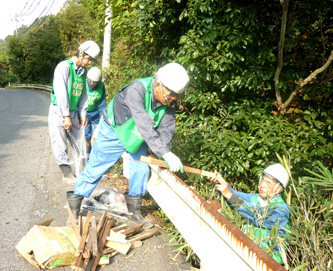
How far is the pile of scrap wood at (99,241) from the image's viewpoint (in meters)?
2.95

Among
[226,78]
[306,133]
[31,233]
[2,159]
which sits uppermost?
[226,78]

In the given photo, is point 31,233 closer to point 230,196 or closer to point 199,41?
point 230,196

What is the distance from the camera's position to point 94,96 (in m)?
6.74

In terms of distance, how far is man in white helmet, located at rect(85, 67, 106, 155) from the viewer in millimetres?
6523

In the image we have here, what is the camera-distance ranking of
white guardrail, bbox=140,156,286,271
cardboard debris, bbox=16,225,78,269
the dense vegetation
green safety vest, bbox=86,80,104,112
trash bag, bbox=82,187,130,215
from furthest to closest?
green safety vest, bbox=86,80,104,112, the dense vegetation, trash bag, bbox=82,187,130,215, cardboard debris, bbox=16,225,78,269, white guardrail, bbox=140,156,286,271

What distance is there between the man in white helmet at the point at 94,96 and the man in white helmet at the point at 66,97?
2.85ft

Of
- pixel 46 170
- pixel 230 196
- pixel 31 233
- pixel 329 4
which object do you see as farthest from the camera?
pixel 46 170

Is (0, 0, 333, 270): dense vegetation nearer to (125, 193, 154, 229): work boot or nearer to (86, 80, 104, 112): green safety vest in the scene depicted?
(125, 193, 154, 229): work boot

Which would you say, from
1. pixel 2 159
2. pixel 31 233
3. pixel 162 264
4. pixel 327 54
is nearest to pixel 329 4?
pixel 327 54

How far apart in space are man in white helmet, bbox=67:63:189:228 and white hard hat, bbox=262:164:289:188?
882 millimetres

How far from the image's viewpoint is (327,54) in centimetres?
537

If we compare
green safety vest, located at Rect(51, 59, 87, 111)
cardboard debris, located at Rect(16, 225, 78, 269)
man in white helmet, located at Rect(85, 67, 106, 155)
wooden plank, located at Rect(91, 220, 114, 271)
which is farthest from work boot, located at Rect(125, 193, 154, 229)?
man in white helmet, located at Rect(85, 67, 106, 155)

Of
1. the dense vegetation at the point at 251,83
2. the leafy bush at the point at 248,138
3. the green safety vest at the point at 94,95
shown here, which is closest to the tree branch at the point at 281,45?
the dense vegetation at the point at 251,83

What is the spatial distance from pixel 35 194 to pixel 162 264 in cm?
243
